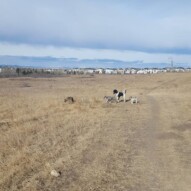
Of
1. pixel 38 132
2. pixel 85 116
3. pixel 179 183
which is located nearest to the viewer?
pixel 179 183

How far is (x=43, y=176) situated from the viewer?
11.4 m

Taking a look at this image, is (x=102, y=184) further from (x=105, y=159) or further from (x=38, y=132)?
(x=38, y=132)

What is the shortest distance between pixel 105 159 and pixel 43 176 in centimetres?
269

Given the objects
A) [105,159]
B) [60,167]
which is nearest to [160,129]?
[105,159]

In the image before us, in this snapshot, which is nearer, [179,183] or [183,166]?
[179,183]

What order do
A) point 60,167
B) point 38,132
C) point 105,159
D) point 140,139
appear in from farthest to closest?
1. point 38,132
2. point 140,139
3. point 105,159
4. point 60,167

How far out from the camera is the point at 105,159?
13523 millimetres

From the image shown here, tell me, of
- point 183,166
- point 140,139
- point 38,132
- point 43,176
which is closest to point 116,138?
point 140,139

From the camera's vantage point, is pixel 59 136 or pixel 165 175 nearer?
pixel 165 175

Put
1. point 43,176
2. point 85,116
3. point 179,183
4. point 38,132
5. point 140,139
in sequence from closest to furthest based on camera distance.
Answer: point 179,183, point 43,176, point 140,139, point 38,132, point 85,116

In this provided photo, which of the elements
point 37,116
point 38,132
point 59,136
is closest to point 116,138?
point 59,136

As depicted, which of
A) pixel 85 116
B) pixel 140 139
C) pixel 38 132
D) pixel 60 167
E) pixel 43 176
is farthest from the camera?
pixel 85 116

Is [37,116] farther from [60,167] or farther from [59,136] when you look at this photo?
[60,167]

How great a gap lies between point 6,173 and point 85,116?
13.3 metres
